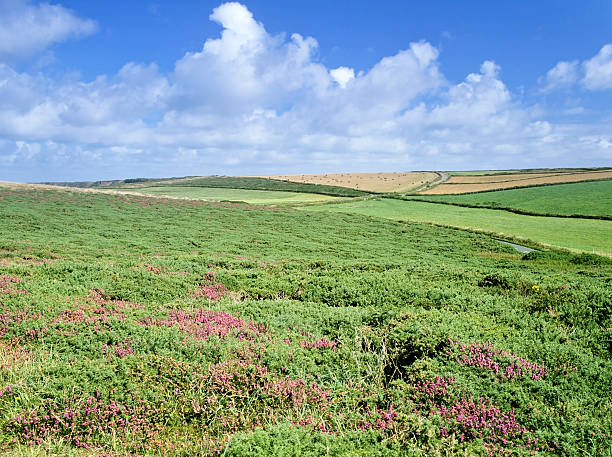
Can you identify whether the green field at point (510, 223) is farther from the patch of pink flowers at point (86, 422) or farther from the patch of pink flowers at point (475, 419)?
the patch of pink flowers at point (86, 422)

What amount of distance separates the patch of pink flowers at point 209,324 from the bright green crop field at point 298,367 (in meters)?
0.07

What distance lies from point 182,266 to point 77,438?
38.0 feet

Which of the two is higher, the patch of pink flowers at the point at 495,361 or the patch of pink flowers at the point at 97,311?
the patch of pink flowers at the point at 97,311

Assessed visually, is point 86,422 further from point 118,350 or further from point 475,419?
point 475,419

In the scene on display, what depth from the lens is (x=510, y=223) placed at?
4803 cm

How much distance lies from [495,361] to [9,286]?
12941 mm

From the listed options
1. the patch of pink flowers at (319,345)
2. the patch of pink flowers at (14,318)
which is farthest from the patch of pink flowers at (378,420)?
the patch of pink flowers at (14,318)

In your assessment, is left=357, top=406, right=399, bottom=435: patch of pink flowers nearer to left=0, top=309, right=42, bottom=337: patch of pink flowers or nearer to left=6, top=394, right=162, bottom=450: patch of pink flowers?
left=6, top=394, right=162, bottom=450: patch of pink flowers

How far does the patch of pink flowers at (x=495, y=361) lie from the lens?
6340 millimetres

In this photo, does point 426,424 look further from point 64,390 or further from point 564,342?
point 64,390

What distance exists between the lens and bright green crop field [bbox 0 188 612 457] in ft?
17.0

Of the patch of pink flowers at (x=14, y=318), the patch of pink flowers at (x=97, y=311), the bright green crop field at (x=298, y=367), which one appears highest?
the patch of pink flowers at (x=14, y=318)

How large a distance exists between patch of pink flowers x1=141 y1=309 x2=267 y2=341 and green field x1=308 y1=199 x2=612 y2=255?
33.2 metres

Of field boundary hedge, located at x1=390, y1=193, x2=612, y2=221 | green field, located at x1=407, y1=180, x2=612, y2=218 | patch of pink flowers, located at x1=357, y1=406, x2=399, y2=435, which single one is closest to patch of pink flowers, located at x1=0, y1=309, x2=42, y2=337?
patch of pink flowers, located at x1=357, y1=406, x2=399, y2=435
